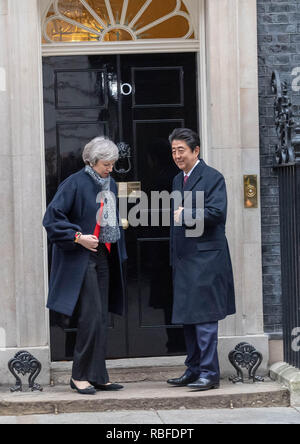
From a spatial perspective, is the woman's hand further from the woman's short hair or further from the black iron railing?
the black iron railing

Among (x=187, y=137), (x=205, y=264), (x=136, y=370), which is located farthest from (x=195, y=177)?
(x=136, y=370)

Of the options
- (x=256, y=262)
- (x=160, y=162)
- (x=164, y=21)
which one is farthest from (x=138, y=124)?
(x=256, y=262)

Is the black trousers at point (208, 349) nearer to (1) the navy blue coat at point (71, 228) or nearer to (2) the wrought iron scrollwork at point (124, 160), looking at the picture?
(1) the navy blue coat at point (71, 228)

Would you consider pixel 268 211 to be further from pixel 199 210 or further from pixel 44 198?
pixel 44 198

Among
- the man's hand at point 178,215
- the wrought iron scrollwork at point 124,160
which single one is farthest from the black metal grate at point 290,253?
the wrought iron scrollwork at point 124,160

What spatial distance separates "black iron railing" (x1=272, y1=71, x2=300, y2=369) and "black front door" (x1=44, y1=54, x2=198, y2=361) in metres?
0.91

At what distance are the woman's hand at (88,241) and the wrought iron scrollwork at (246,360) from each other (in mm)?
1550

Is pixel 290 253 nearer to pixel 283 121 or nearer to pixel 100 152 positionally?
pixel 283 121

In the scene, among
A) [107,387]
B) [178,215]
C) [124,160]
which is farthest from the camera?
[124,160]

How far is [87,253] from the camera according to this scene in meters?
7.30

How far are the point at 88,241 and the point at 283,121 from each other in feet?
6.02

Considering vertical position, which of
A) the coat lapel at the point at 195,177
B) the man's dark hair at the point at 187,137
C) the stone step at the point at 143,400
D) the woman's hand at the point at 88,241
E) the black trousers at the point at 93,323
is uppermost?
the man's dark hair at the point at 187,137

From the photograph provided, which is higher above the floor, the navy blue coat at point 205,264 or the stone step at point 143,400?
the navy blue coat at point 205,264

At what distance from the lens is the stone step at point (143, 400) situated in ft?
23.6
